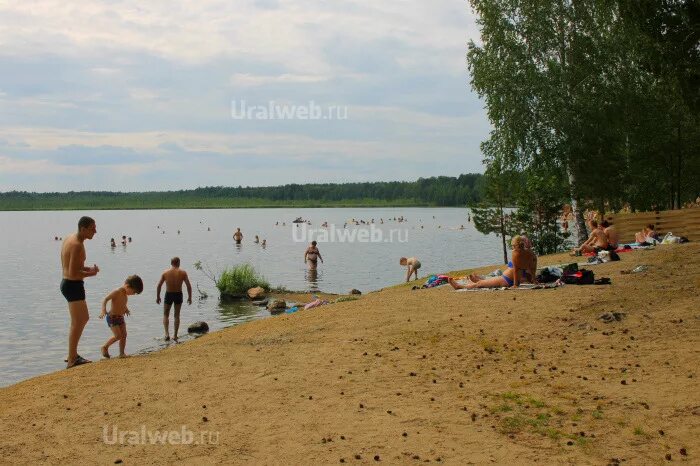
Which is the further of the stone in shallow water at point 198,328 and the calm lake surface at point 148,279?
the stone in shallow water at point 198,328

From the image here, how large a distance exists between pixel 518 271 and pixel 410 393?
7973 millimetres

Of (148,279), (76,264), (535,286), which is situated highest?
(76,264)

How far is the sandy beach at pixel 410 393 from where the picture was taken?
24.6ft

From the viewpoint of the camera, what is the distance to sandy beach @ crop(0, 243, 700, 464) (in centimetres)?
Answer: 751

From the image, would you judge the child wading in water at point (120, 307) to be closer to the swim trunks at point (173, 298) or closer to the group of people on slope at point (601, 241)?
the swim trunks at point (173, 298)

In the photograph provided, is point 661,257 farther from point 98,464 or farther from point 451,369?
point 98,464

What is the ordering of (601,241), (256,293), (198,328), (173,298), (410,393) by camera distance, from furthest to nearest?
(256,293), (601,241), (198,328), (173,298), (410,393)

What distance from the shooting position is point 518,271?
54.3ft

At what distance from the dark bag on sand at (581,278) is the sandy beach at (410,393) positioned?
→ 5.02 feet

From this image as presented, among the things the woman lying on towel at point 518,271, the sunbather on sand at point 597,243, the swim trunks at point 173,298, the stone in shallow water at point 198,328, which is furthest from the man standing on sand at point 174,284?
the sunbather on sand at point 597,243

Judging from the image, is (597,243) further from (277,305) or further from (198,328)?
(198,328)

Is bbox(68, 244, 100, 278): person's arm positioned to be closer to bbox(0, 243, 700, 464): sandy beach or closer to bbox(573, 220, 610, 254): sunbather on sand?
bbox(0, 243, 700, 464): sandy beach

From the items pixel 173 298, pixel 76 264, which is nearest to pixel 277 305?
pixel 173 298

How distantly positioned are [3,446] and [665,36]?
20748mm
